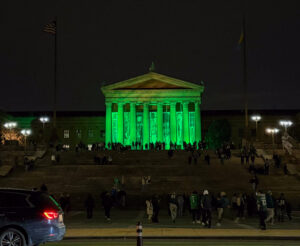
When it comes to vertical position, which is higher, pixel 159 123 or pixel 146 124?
pixel 159 123

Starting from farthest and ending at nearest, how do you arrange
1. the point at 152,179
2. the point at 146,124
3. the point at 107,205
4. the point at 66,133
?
the point at 66,133, the point at 146,124, the point at 152,179, the point at 107,205

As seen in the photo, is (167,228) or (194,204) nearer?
(167,228)

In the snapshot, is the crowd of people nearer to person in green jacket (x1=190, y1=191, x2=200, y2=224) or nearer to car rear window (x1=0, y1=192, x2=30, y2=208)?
person in green jacket (x1=190, y1=191, x2=200, y2=224)

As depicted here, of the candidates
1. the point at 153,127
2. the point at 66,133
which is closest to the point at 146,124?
the point at 153,127

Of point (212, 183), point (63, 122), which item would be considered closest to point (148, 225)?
point (212, 183)

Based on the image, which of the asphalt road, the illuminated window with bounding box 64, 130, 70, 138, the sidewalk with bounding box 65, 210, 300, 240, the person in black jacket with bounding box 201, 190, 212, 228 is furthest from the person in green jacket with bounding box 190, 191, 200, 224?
the illuminated window with bounding box 64, 130, 70, 138

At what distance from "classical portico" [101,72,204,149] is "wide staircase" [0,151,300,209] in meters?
31.4

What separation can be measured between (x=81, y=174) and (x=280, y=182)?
16.5m

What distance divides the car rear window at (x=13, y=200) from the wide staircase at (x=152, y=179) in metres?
20.1

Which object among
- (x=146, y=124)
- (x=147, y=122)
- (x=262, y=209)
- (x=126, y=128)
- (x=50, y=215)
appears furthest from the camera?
(x=126, y=128)

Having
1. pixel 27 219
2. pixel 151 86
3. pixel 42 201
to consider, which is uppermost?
pixel 151 86

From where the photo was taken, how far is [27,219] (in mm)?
12836

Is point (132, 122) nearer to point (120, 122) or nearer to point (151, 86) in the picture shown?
point (120, 122)

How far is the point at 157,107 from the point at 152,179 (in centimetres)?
4127
